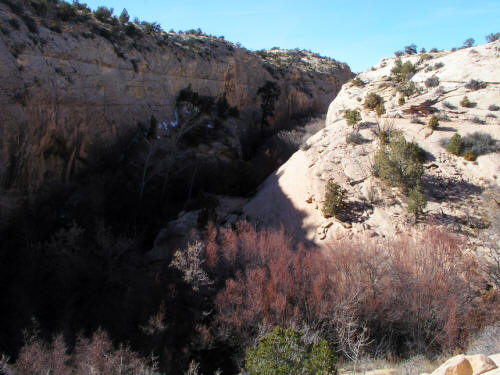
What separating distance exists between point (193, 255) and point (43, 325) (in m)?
4.86

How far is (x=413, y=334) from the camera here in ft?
31.1

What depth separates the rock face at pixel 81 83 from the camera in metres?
14.9

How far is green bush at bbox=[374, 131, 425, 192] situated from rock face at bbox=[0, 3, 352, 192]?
1471 centimetres

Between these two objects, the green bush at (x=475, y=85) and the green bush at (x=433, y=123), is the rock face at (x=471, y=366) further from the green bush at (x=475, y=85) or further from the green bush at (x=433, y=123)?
the green bush at (x=475, y=85)

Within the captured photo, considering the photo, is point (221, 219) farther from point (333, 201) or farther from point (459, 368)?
point (459, 368)

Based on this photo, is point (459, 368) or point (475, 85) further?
point (475, 85)

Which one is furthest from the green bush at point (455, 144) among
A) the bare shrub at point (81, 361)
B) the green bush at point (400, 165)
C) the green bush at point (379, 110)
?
the bare shrub at point (81, 361)

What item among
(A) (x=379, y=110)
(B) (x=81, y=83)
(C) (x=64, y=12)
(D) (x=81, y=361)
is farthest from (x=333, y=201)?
(C) (x=64, y=12)

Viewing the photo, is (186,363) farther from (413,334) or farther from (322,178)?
(322,178)

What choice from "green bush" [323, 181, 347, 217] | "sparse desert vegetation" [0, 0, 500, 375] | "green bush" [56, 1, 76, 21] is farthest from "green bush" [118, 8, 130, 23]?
"green bush" [323, 181, 347, 217]

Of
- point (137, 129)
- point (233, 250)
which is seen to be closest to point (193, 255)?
point (233, 250)

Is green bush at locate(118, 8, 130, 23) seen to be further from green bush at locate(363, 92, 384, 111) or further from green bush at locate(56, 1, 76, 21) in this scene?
green bush at locate(363, 92, 384, 111)

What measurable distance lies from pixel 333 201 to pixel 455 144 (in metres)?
5.68

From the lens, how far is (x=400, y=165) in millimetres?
13375
